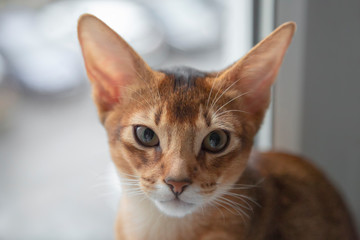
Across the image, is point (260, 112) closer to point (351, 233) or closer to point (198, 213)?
point (198, 213)

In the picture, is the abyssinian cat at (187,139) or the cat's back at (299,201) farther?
the cat's back at (299,201)

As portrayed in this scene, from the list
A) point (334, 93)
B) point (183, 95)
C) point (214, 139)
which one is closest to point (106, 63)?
point (183, 95)

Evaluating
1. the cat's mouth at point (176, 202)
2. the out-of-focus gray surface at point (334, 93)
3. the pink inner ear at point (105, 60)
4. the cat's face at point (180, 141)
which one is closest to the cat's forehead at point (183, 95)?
the cat's face at point (180, 141)

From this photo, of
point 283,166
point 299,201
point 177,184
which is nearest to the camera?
point 177,184

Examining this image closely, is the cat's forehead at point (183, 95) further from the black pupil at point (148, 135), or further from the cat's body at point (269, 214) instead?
the cat's body at point (269, 214)

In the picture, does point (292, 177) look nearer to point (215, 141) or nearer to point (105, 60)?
point (215, 141)

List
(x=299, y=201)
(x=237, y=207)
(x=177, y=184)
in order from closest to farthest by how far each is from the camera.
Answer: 1. (x=177, y=184)
2. (x=237, y=207)
3. (x=299, y=201)

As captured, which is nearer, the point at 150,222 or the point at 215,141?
the point at 215,141

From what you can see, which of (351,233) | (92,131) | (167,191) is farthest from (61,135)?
(351,233)
